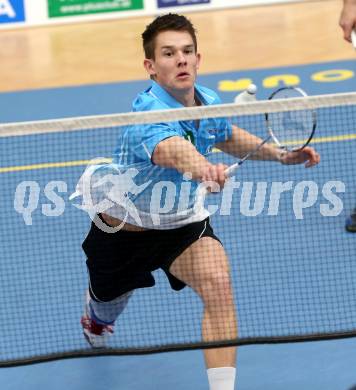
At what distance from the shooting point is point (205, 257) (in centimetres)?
462

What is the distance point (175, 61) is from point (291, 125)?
64 centimetres

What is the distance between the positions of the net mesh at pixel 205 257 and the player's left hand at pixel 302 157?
1.04 feet

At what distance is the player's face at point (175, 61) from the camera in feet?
15.2

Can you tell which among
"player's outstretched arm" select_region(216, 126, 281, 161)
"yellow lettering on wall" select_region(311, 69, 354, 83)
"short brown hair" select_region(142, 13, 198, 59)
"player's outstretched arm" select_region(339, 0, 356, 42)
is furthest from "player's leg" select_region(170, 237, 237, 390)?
"yellow lettering on wall" select_region(311, 69, 354, 83)

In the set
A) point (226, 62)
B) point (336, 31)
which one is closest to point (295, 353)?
point (226, 62)

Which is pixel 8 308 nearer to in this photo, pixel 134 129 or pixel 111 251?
pixel 111 251

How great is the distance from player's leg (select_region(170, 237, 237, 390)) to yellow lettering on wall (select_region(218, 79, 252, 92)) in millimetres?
5348

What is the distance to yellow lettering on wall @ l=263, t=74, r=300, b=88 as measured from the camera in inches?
389

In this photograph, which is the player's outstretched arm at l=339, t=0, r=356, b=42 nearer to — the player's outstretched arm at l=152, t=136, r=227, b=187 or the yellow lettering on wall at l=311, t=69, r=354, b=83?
the player's outstretched arm at l=152, t=136, r=227, b=187

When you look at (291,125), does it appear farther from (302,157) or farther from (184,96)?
(184,96)

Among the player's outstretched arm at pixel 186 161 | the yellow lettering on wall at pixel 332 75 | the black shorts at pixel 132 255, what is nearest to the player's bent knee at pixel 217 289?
the black shorts at pixel 132 255

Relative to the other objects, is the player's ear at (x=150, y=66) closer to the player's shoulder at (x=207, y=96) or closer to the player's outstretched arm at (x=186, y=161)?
the player's shoulder at (x=207, y=96)

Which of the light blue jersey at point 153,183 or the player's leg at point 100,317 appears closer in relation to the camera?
the light blue jersey at point 153,183

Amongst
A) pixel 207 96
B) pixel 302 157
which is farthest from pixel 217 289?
pixel 207 96
